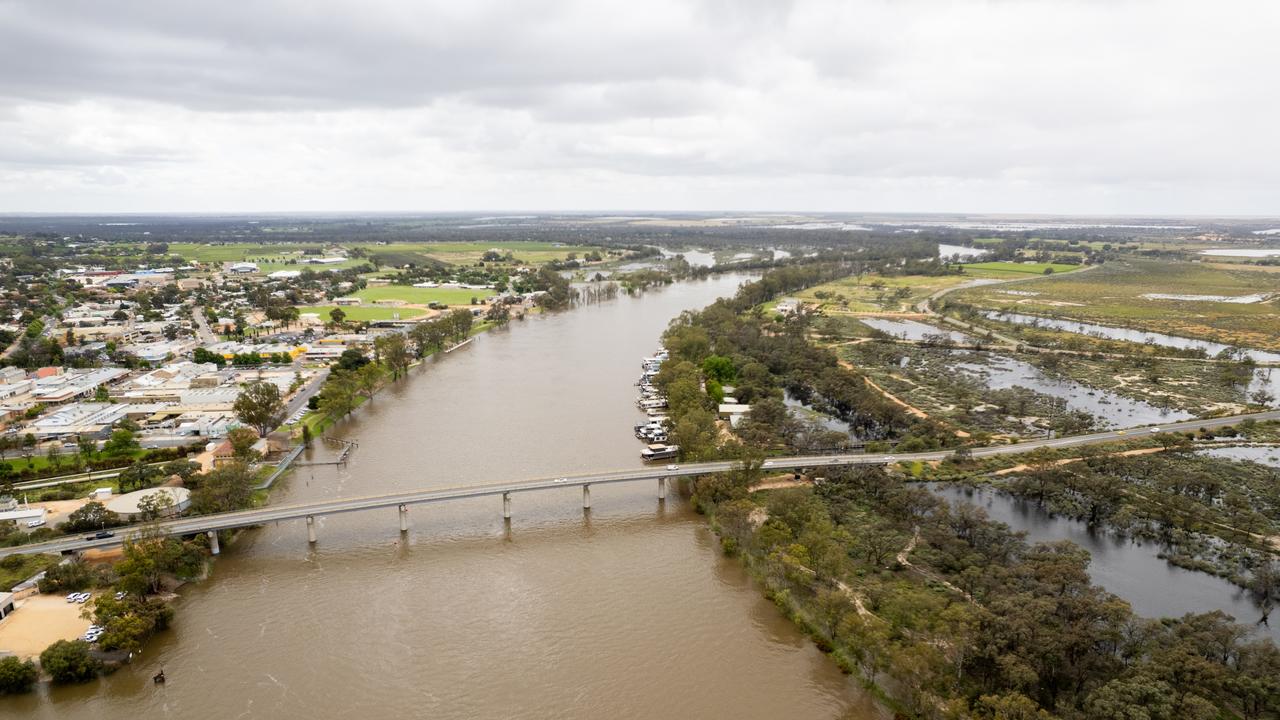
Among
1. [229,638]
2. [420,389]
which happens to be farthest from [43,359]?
[229,638]

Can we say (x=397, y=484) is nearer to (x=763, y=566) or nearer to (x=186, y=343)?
(x=763, y=566)

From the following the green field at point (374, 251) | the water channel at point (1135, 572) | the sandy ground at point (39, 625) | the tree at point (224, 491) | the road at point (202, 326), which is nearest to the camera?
the sandy ground at point (39, 625)

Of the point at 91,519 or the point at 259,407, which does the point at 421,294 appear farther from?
the point at 91,519

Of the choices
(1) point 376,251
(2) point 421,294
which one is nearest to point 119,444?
(2) point 421,294

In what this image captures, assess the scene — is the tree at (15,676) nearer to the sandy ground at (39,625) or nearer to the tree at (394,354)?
the sandy ground at (39,625)

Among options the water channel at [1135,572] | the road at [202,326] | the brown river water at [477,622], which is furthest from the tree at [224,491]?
the road at [202,326]

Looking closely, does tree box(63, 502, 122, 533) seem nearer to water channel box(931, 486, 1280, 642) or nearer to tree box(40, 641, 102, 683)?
tree box(40, 641, 102, 683)

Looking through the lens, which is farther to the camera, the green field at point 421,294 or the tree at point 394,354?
the green field at point 421,294
